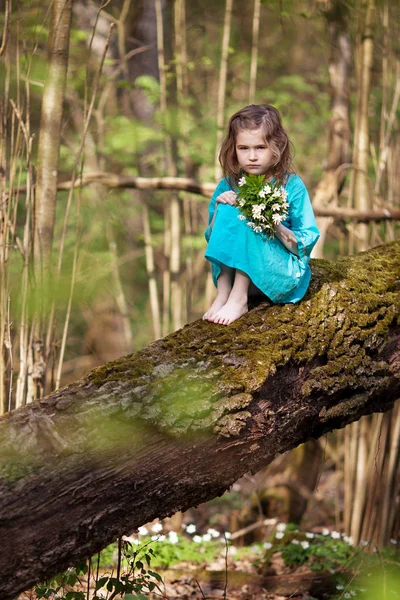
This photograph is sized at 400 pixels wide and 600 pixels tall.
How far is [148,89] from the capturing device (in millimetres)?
4973

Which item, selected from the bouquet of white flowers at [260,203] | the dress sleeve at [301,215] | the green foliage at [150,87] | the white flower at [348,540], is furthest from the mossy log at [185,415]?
the green foliage at [150,87]

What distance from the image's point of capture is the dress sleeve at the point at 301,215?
239 cm

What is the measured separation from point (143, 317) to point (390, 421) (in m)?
4.45

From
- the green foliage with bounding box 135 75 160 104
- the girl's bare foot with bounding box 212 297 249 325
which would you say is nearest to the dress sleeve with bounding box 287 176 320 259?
the girl's bare foot with bounding box 212 297 249 325

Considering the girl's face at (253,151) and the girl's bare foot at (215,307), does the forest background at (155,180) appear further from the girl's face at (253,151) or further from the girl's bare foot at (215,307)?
the girl's face at (253,151)

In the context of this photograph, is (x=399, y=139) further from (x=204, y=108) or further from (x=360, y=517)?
(x=204, y=108)

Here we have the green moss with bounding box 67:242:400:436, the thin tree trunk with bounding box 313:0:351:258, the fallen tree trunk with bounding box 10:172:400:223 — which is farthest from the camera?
the thin tree trunk with bounding box 313:0:351:258

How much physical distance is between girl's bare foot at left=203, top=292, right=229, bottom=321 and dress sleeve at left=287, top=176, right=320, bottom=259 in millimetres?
304

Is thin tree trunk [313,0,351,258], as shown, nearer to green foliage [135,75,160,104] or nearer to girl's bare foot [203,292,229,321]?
green foliage [135,75,160,104]

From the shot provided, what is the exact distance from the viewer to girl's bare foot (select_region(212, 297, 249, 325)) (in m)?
2.23

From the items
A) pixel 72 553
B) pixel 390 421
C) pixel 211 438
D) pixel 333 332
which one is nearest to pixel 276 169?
pixel 333 332

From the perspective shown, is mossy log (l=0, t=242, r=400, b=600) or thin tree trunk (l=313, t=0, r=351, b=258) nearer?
mossy log (l=0, t=242, r=400, b=600)

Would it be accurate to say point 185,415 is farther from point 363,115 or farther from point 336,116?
point 336,116

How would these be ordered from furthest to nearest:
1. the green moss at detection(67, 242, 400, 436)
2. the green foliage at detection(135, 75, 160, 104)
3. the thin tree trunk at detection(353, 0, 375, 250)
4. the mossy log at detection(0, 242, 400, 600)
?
the green foliage at detection(135, 75, 160, 104)
the thin tree trunk at detection(353, 0, 375, 250)
the green moss at detection(67, 242, 400, 436)
the mossy log at detection(0, 242, 400, 600)
